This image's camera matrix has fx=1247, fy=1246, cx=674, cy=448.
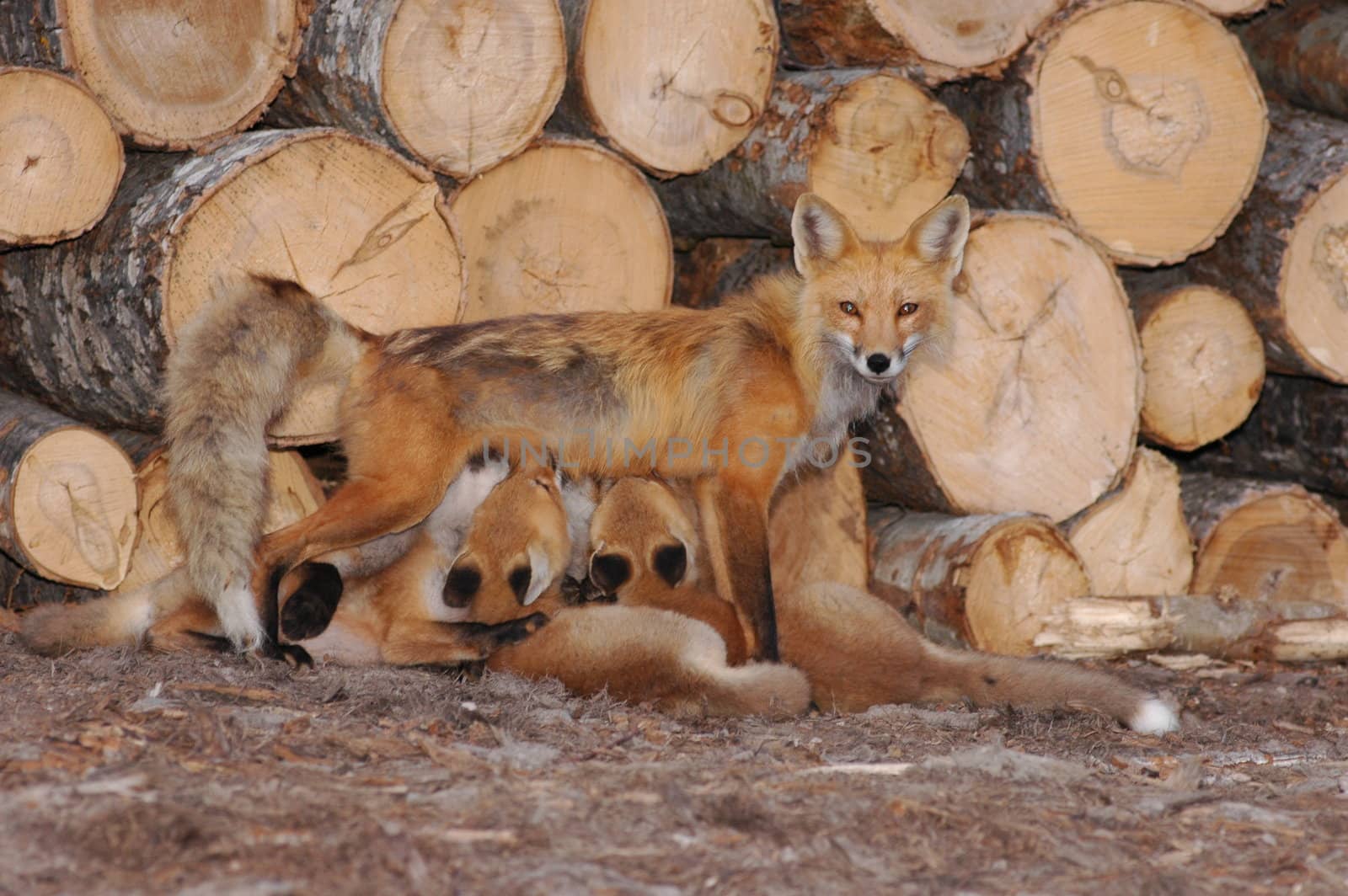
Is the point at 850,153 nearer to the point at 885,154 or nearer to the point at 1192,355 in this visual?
the point at 885,154

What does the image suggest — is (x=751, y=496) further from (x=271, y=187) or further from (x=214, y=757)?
(x=214, y=757)

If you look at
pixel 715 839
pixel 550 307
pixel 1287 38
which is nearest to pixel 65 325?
pixel 550 307

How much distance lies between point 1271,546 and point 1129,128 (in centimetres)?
223

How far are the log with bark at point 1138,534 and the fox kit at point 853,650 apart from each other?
128 centimetres

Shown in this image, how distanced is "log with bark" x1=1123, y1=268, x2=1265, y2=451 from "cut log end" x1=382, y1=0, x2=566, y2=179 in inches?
120

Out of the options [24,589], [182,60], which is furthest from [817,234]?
[24,589]

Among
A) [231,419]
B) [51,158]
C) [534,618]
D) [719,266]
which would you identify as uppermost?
[51,158]

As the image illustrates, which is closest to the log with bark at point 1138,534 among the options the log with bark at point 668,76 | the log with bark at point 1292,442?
the log with bark at point 1292,442

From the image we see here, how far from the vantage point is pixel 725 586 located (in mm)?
5082

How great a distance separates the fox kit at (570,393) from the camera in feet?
14.4

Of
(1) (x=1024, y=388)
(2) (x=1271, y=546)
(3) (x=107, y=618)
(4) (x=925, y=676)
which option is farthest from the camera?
(2) (x=1271, y=546)

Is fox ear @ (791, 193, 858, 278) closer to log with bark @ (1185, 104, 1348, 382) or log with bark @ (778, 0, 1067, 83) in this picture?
log with bark @ (778, 0, 1067, 83)

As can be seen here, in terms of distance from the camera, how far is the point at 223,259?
4.51m

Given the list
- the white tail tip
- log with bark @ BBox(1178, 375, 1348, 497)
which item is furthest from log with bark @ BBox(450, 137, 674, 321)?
log with bark @ BBox(1178, 375, 1348, 497)
